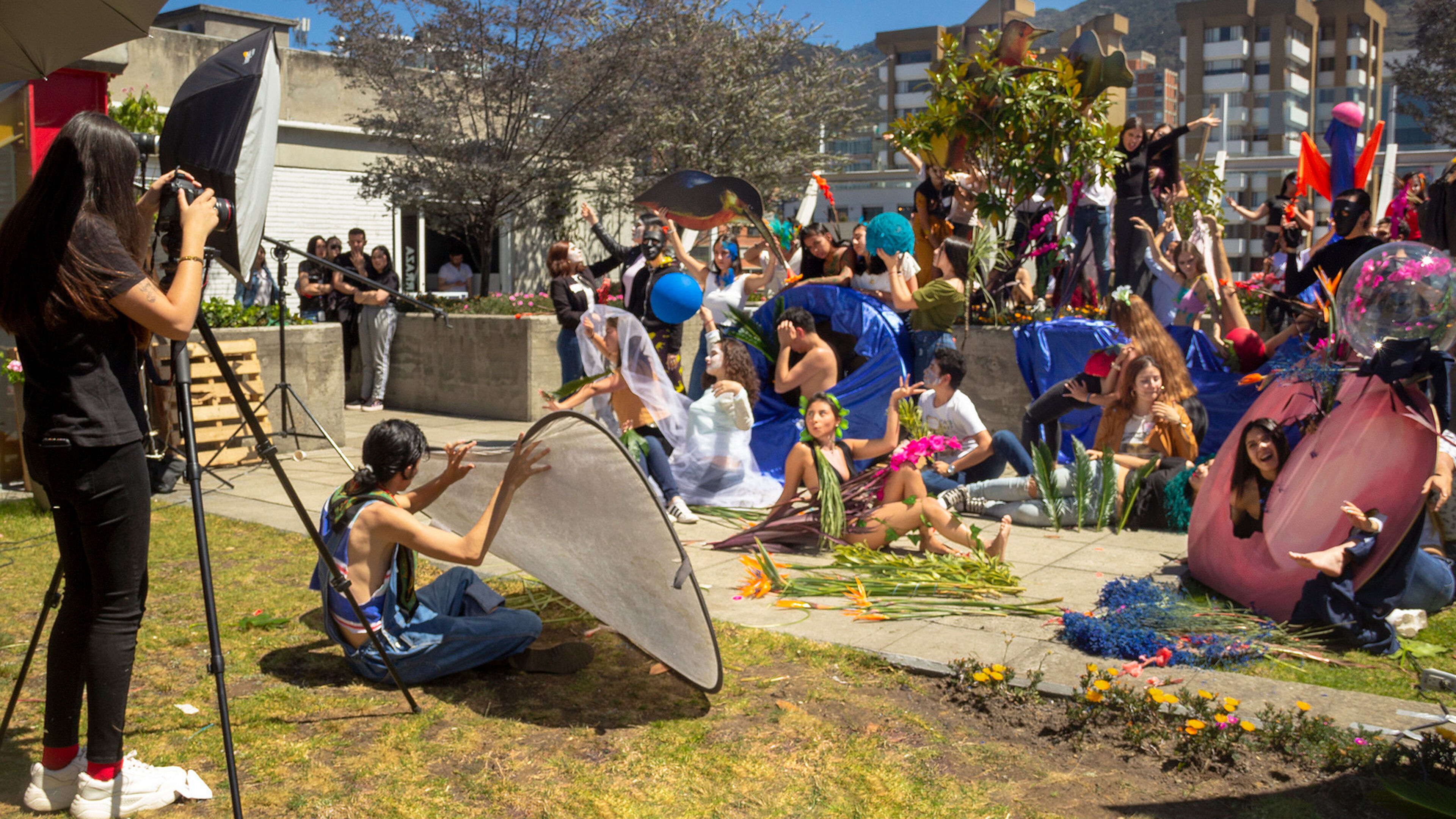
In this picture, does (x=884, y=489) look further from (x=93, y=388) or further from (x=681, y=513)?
(x=93, y=388)

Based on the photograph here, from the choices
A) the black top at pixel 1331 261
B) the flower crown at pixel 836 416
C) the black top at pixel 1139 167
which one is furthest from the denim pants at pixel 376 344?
the black top at pixel 1331 261

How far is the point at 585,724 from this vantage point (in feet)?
13.2

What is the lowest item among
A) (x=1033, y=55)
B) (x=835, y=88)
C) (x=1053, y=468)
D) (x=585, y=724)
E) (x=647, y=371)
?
(x=585, y=724)

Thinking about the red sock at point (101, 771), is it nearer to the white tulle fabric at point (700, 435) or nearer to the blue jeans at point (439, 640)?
the blue jeans at point (439, 640)

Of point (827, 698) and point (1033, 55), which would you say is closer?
point (827, 698)

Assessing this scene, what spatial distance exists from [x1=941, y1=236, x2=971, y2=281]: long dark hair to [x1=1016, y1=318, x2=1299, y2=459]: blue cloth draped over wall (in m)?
0.61

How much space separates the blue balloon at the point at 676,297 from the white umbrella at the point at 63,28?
391 centimetres

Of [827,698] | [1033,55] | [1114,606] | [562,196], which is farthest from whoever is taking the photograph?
[562,196]

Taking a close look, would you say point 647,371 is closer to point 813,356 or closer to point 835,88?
point 813,356

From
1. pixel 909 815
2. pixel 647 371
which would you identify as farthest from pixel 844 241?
pixel 909 815

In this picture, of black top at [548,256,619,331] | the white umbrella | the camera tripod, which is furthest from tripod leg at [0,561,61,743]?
black top at [548,256,619,331]

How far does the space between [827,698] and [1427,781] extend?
73.3 inches

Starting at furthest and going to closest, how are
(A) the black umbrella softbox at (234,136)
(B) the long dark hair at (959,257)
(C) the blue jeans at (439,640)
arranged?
(B) the long dark hair at (959,257) < (C) the blue jeans at (439,640) < (A) the black umbrella softbox at (234,136)

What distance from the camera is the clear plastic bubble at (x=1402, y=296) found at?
456 centimetres
